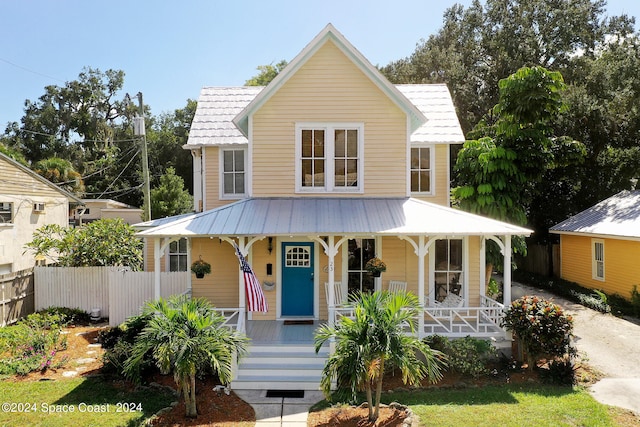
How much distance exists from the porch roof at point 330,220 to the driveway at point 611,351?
3814 mm

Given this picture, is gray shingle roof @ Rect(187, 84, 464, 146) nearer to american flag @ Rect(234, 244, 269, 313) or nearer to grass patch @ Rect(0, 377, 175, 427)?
american flag @ Rect(234, 244, 269, 313)

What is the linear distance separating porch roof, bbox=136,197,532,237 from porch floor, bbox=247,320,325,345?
2.69 m

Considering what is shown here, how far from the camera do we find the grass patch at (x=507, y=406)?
25.2ft

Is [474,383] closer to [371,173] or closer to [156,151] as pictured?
[371,173]

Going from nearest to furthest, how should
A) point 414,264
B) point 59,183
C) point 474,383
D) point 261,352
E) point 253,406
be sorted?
1. point 253,406
2. point 474,383
3. point 261,352
4. point 414,264
5. point 59,183

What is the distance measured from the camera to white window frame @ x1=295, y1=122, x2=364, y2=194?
12547 mm

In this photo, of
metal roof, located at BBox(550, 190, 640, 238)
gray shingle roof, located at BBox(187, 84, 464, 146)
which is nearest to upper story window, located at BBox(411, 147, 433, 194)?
gray shingle roof, located at BBox(187, 84, 464, 146)

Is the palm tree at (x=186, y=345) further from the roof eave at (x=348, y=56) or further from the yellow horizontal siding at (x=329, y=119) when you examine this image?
the roof eave at (x=348, y=56)

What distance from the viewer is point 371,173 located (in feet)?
41.7

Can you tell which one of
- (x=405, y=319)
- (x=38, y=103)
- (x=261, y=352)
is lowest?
(x=261, y=352)

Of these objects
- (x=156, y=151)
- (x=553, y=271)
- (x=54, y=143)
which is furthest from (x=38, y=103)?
(x=553, y=271)

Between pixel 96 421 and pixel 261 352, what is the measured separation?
364cm

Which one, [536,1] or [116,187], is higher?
[536,1]

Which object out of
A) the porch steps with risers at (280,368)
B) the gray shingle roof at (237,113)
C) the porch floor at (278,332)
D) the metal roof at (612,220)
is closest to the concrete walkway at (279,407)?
the porch steps with risers at (280,368)
